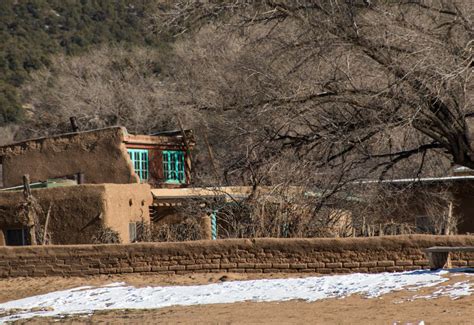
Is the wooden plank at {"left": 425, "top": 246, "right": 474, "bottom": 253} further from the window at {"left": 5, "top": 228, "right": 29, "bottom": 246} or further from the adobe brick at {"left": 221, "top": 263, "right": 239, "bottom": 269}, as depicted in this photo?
the window at {"left": 5, "top": 228, "right": 29, "bottom": 246}

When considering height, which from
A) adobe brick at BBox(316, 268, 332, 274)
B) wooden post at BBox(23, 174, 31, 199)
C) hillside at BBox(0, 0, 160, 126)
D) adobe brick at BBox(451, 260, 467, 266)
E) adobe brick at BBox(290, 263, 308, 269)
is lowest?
adobe brick at BBox(316, 268, 332, 274)

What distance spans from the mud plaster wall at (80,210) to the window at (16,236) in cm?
21

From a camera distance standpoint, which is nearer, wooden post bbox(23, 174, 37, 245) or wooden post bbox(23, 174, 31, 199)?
wooden post bbox(23, 174, 31, 199)

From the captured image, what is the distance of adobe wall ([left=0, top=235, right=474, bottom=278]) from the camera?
19.2 metres

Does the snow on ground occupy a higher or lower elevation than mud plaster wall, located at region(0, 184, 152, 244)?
lower


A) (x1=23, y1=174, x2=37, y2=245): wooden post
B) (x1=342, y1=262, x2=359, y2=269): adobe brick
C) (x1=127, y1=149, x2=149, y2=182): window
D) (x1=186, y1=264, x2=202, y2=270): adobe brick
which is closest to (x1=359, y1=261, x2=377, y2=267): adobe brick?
(x1=342, y1=262, x2=359, y2=269): adobe brick

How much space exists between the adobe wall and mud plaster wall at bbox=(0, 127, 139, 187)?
→ 878 centimetres

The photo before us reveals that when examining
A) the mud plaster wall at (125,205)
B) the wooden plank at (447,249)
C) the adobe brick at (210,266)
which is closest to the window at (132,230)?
the mud plaster wall at (125,205)

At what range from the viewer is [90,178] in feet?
105

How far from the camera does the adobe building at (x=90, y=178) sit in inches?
1081

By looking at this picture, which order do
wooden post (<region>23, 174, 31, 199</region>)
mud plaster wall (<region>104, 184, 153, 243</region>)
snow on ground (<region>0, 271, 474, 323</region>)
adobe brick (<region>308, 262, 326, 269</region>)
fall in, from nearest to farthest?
snow on ground (<region>0, 271, 474, 323</region>) → adobe brick (<region>308, 262, 326, 269</region>) → wooden post (<region>23, 174, 31, 199</region>) → mud plaster wall (<region>104, 184, 153, 243</region>)

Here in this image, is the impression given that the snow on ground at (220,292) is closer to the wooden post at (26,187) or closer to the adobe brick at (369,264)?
the adobe brick at (369,264)

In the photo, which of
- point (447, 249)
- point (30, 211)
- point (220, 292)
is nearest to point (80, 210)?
point (30, 211)

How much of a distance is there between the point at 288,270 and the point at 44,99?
34463mm
